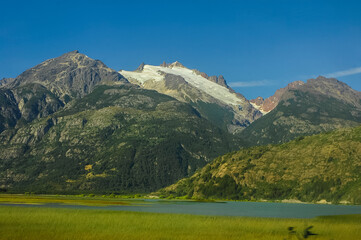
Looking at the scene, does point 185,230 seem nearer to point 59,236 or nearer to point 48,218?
point 59,236

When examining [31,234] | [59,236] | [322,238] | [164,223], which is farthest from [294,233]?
[31,234]

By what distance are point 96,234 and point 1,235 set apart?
15.1m

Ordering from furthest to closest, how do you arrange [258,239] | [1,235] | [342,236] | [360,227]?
[360,227], [342,236], [258,239], [1,235]

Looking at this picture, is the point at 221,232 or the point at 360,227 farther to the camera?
the point at 360,227

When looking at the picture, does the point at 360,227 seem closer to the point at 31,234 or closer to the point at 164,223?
the point at 164,223

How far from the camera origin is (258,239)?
67.5 m

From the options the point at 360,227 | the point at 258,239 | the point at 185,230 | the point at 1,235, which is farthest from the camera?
the point at 360,227

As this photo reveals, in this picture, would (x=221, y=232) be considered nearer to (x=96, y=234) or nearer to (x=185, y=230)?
(x=185, y=230)

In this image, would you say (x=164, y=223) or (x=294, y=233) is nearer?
(x=294, y=233)

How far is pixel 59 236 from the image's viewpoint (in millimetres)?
65125

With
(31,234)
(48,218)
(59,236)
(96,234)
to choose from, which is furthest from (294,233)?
(48,218)

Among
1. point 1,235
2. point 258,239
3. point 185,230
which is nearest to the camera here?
point 1,235

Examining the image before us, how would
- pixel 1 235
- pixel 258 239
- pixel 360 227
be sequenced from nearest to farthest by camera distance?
pixel 1 235
pixel 258 239
pixel 360 227

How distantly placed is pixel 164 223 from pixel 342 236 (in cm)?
3664
